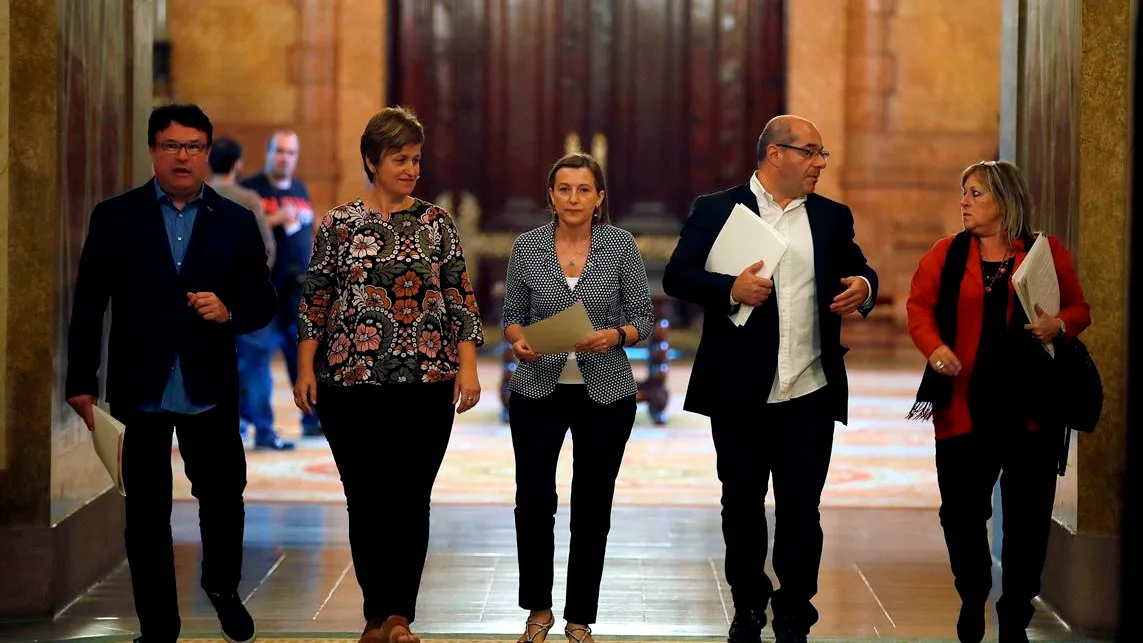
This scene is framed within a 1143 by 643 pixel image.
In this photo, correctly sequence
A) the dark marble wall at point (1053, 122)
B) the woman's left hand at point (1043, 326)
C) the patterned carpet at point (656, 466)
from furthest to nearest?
the patterned carpet at point (656, 466) < the dark marble wall at point (1053, 122) < the woman's left hand at point (1043, 326)

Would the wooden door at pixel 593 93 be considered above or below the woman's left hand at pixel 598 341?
above

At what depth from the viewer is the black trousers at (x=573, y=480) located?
4266 millimetres

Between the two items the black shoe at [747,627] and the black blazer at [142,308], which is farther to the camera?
the black shoe at [747,627]

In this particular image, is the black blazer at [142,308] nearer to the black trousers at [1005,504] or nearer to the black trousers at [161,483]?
the black trousers at [161,483]

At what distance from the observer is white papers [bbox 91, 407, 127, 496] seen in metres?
3.84

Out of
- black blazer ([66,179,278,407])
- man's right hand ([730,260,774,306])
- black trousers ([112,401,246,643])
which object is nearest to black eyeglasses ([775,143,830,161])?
man's right hand ([730,260,774,306])

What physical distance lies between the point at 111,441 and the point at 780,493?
1860 millimetres

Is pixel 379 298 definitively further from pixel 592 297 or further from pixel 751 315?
pixel 751 315

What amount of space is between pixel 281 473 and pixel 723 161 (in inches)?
321

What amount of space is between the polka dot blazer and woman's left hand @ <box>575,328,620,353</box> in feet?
0.15

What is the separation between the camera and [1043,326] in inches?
163

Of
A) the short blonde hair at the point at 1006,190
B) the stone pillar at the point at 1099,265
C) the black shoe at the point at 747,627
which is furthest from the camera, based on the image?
the stone pillar at the point at 1099,265

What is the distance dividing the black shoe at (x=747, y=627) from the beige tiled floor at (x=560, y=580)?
0.32 metres

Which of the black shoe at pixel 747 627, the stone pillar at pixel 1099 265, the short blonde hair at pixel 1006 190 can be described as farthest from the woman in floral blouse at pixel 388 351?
the stone pillar at pixel 1099 265
